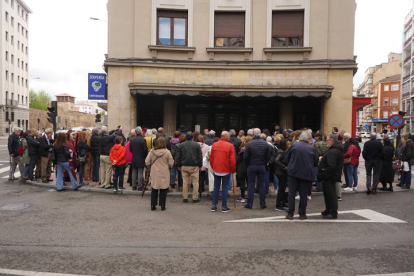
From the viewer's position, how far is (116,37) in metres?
15.3

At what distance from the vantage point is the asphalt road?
448 cm

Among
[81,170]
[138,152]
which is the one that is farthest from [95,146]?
[138,152]

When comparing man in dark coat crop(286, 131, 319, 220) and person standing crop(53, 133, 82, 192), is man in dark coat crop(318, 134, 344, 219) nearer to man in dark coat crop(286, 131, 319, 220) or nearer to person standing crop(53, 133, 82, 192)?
man in dark coat crop(286, 131, 319, 220)

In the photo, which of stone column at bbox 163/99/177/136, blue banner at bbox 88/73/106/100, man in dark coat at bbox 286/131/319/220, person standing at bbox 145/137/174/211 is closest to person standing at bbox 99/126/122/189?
person standing at bbox 145/137/174/211

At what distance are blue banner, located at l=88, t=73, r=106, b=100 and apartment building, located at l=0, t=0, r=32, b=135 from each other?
169 feet

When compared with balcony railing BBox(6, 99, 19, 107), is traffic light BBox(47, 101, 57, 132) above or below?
below

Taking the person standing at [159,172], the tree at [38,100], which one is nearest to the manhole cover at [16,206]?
the person standing at [159,172]

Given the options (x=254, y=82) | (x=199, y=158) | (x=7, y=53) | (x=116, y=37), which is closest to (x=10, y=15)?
(x=7, y=53)

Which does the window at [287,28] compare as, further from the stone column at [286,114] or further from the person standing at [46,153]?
the person standing at [46,153]

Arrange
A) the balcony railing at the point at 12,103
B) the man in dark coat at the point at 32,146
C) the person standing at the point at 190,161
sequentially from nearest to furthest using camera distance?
the person standing at the point at 190,161 < the man in dark coat at the point at 32,146 < the balcony railing at the point at 12,103

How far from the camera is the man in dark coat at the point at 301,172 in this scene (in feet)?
22.6

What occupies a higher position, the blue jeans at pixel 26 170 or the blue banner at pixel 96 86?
the blue banner at pixel 96 86

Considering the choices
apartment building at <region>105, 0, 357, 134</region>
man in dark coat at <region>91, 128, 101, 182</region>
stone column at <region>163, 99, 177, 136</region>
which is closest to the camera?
man in dark coat at <region>91, 128, 101, 182</region>

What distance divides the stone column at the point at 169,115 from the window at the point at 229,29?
354 centimetres
